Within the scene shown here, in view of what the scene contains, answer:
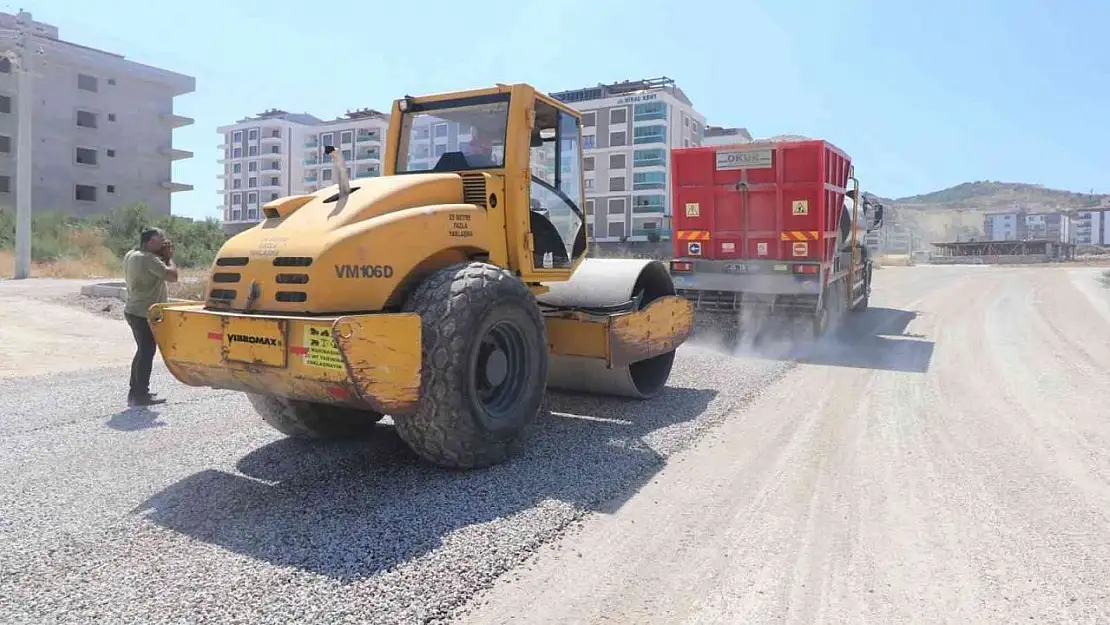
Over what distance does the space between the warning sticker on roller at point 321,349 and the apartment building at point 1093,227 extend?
569 ft

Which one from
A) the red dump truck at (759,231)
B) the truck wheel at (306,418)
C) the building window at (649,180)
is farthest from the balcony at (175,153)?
the truck wheel at (306,418)

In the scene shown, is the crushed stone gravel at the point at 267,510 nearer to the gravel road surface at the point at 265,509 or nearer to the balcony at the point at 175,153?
the gravel road surface at the point at 265,509

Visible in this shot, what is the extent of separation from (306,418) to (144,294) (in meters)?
2.77

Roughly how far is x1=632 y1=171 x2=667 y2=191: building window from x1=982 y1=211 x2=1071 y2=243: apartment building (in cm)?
9858

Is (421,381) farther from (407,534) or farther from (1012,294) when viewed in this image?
(1012,294)

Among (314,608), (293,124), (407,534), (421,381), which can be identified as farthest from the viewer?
(293,124)

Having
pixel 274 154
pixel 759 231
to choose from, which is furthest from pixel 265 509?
pixel 274 154

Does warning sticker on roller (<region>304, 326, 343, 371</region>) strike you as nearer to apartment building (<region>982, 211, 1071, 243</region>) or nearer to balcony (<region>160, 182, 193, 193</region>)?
balcony (<region>160, 182, 193, 193</region>)

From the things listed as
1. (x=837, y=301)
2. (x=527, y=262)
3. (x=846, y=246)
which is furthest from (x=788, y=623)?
(x=846, y=246)

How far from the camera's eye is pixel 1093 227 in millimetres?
153750

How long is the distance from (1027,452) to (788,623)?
11.3 ft

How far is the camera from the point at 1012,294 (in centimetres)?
2088

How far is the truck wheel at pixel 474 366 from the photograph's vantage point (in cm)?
434

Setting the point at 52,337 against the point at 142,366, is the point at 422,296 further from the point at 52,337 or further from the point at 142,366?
the point at 52,337
